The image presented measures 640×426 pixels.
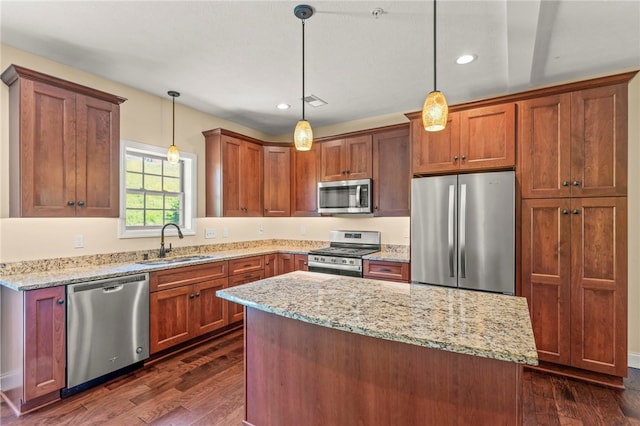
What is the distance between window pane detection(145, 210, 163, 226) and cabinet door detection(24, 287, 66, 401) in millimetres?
1326

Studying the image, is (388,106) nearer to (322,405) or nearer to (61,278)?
(322,405)

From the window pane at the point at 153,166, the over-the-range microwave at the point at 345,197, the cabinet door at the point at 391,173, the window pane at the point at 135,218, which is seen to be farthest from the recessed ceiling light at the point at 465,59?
the window pane at the point at 135,218

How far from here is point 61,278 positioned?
7.70 ft

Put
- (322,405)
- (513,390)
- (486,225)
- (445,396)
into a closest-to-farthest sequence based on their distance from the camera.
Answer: (513,390), (445,396), (322,405), (486,225)

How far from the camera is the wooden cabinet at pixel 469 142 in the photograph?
2822 mm

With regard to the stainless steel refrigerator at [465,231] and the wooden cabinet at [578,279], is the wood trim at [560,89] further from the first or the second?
the wooden cabinet at [578,279]

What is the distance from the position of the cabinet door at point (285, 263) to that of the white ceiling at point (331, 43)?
2068 mm

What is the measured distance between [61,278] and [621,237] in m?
4.38

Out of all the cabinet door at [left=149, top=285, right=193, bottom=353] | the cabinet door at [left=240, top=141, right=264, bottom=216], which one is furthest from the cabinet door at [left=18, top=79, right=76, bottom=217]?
the cabinet door at [left=240, top=141, right=264, bottom=216]

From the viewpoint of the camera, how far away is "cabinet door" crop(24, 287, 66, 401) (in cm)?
215

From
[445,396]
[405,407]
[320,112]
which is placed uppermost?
[320,112]

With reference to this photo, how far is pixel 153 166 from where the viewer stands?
358 centimetres

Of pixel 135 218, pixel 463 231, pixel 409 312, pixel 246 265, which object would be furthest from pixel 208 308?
pixel 463 231

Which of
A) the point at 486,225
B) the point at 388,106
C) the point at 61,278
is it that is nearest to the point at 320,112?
the point at 388,106
